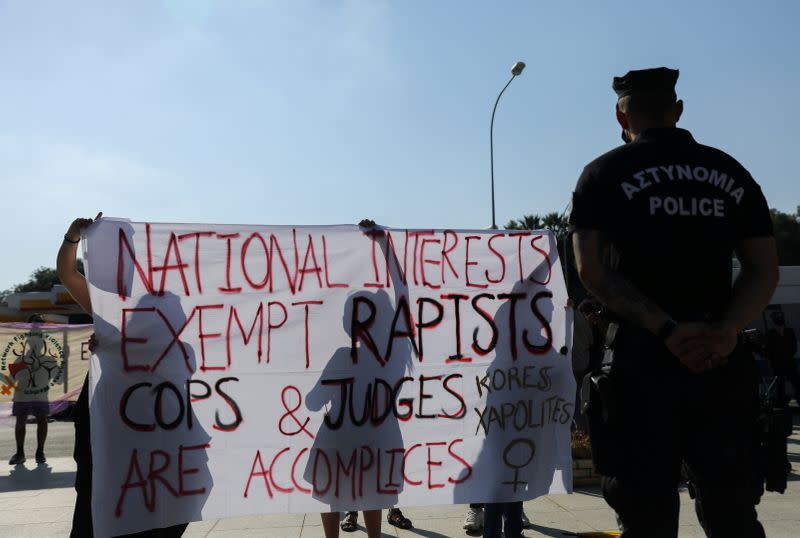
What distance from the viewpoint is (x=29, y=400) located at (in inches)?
409

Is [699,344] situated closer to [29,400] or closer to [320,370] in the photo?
[320,370]

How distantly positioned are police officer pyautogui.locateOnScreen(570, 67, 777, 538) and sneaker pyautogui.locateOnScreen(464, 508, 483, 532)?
11.1 feet

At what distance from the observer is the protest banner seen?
1053 centimetres

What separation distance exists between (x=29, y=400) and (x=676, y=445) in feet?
32.7

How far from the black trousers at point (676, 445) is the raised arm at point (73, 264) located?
2.93 meters

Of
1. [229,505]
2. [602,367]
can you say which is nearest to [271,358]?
[229,505]

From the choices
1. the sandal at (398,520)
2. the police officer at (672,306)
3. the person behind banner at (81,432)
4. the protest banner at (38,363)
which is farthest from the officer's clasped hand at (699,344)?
the protest banner at (38,363)

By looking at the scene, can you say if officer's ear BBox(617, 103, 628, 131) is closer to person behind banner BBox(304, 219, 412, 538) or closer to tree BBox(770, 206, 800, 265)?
person behind banner BBox(304, 219, 412, 538)

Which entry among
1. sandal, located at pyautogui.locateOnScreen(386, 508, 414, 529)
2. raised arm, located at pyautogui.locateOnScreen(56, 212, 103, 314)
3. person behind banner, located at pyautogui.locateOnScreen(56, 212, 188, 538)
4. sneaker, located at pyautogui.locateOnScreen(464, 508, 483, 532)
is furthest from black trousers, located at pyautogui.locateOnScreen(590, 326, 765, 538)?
sandal, located at pyautogui.locateOnScreen(386, 508, 414, 529)

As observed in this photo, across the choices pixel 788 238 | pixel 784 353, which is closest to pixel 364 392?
pixel 784 353

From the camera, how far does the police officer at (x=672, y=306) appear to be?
228cm

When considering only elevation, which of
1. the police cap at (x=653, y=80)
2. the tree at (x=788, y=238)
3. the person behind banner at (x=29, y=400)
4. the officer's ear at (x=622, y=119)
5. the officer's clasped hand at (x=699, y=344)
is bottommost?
the person behind banner at (x=29, y=400)

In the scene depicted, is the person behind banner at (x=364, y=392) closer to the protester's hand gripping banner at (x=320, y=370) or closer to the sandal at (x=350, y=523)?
the protester's hand gripping banner at (x=320, y=370)

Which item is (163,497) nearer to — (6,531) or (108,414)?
(108,414)
